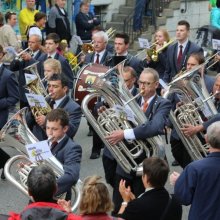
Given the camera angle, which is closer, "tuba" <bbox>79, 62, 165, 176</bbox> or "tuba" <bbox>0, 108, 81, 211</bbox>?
"tuba" <bbox>0, 108, 81, 211</bbox>

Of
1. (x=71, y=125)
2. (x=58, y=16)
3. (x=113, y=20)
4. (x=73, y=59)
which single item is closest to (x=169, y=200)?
(x=71, y=125)

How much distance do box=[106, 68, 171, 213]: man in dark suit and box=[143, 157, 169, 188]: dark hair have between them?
1.28 m

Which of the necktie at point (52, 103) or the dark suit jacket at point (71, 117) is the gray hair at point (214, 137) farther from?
the necktie at point (52, 103)

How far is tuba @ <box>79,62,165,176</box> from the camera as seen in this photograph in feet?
21.5

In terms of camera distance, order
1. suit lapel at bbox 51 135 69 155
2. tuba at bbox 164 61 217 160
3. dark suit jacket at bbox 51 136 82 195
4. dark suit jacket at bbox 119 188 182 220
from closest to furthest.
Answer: dark suit jacket at bbox 119 188 182 220 < dark suit jacket at bbox 51 136 82 195 < suit lapel at bbox 51 135 69 155 < tuba at bbox 164 61 217 160

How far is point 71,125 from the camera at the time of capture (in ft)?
22.5

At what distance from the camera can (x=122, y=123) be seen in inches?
262

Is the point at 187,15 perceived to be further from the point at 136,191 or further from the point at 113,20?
the point at 136,191

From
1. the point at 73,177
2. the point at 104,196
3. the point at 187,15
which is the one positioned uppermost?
the point at 104,196

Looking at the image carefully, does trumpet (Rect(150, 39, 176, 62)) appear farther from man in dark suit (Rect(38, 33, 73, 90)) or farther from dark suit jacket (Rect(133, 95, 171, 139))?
dark suit jacket (Rect(133, 95, 171, 139))

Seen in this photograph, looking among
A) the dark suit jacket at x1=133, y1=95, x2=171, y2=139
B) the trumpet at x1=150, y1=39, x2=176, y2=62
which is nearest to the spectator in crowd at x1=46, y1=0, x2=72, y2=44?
the trumpet at x1=150, y1=39, x2=176, y2=62

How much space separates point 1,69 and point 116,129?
243cm

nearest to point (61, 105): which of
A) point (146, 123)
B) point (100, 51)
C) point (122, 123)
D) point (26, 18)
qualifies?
point (122, 123)

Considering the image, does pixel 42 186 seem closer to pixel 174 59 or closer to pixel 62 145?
pixel 62 145
